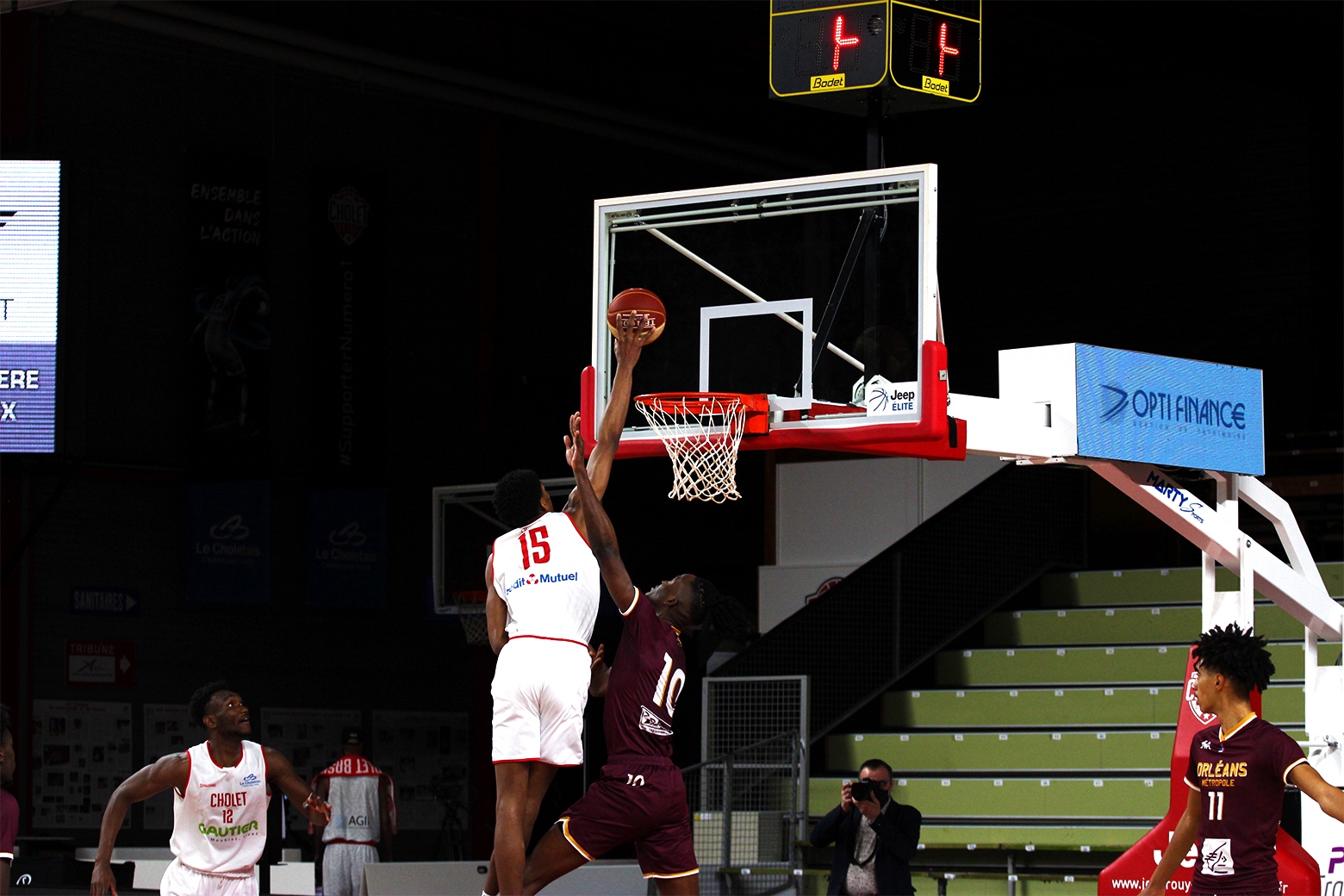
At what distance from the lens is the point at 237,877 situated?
870 cm

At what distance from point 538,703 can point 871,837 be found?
537 centimetres

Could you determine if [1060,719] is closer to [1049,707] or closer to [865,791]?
[1049,707]

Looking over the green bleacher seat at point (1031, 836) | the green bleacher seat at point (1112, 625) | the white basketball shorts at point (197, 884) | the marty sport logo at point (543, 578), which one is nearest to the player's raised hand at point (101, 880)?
the white basketball shorts at point (197, 884)

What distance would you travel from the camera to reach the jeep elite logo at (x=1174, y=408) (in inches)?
370

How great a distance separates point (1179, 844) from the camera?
7359mm

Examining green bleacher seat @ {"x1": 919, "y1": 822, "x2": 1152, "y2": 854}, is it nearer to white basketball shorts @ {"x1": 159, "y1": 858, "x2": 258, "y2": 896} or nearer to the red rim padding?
the red rim padding

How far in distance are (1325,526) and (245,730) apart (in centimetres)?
1182

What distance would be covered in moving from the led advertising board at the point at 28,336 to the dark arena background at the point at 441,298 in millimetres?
4526

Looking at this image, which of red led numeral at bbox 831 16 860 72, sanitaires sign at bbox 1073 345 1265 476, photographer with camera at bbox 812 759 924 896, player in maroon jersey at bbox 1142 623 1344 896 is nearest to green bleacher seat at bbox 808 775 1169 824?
photographer with camera at bbox 812 759 924 896

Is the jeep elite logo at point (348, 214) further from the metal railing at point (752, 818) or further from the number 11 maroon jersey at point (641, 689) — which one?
the number 11 maroon jersey at point (641, 689)

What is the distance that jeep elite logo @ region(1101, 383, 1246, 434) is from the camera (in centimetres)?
939

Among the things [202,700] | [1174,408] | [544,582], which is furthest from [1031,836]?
[544,582]

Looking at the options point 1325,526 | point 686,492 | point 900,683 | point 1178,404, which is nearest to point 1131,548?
point 1325,526

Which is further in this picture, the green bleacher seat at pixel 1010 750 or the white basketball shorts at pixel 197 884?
the green bleacher seat at pixel 1010 750
